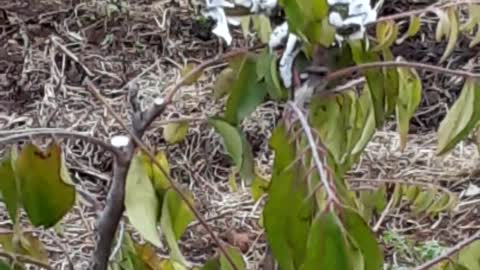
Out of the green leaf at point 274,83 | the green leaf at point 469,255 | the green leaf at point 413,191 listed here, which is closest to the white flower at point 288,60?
the green leaf at point 274,83

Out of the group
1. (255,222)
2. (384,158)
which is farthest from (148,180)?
(384,158)

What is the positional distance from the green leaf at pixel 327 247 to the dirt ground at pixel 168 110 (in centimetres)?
176

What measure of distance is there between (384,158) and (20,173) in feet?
6.94

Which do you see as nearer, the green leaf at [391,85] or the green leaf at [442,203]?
the green leaf at [391,85]

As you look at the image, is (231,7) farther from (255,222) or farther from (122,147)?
(255,222)

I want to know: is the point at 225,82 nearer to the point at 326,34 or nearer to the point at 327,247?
the point at 326,34

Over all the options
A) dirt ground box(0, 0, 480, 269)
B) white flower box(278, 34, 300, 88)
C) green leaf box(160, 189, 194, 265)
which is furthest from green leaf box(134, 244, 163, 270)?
dirt ground box(0, 0, 480, 269)

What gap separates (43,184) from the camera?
0.83 m

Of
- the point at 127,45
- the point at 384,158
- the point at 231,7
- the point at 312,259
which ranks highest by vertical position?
the point at 231,7

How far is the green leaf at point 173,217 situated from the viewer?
90 centimetres

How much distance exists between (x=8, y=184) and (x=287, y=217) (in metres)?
0.24

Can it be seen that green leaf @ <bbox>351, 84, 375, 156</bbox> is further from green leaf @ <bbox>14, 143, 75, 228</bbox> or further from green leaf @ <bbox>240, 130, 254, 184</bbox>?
green leaf @ <bbox>14, 143, 75, 228</bbox>

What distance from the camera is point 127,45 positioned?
3.38 metres

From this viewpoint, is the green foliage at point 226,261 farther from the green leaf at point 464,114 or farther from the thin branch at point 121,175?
the green leaf at point 464,114
